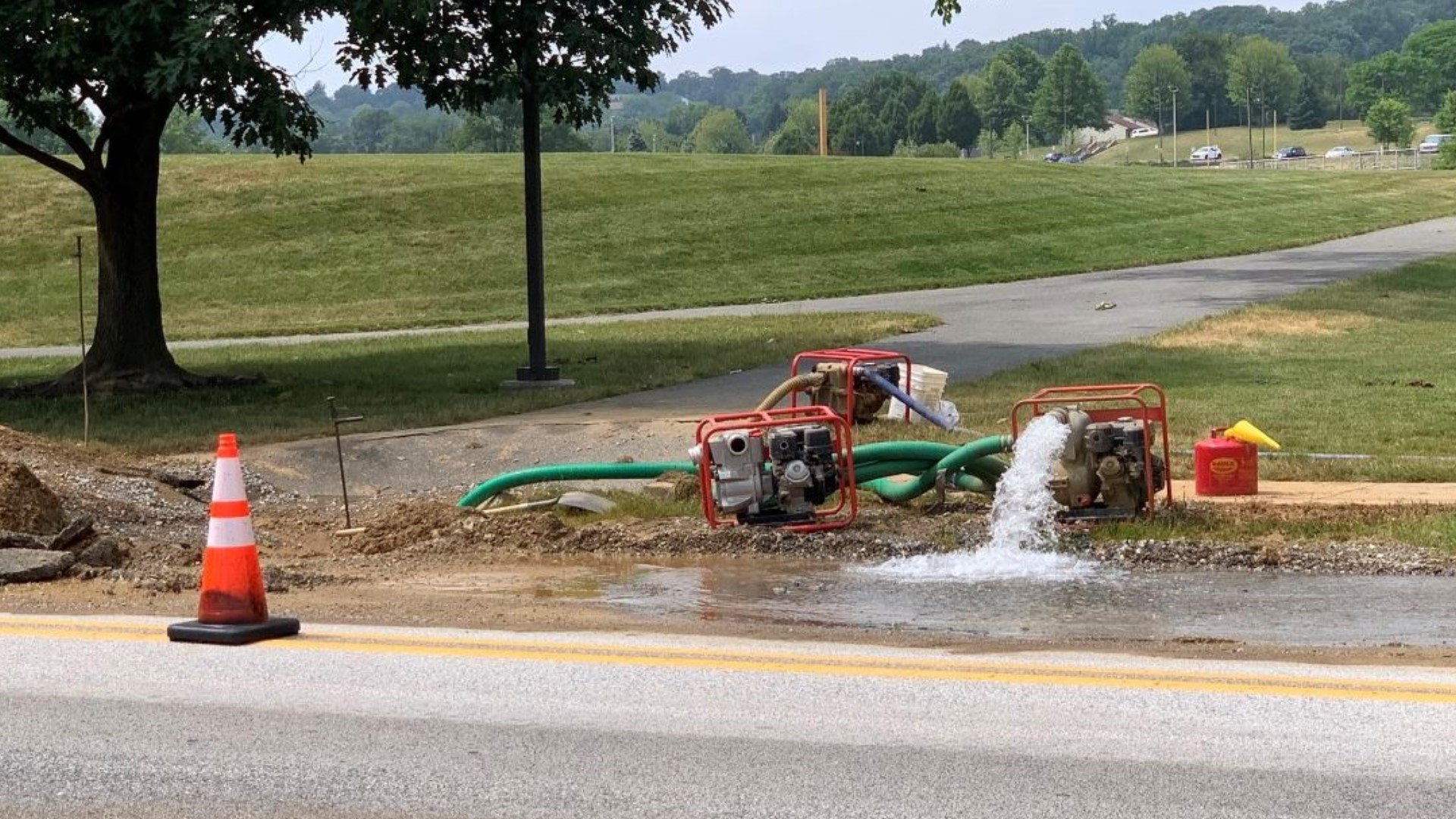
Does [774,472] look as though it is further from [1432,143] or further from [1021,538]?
[1432,143]

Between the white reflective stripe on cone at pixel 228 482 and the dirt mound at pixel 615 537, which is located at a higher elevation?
the white reflective stripe on cone at pixel 228 482

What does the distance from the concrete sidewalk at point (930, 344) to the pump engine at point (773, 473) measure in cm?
350

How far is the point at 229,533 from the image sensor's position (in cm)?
810

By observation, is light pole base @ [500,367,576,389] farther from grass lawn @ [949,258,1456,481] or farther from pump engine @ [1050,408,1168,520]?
pump engine @ [1050,408,1168,520]

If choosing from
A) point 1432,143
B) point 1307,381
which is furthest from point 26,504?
point 1432,143

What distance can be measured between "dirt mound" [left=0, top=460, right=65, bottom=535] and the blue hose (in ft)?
19.0

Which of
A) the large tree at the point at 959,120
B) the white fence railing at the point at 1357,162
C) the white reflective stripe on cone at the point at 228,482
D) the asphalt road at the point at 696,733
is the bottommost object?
the asphalt road at the point at 696,733

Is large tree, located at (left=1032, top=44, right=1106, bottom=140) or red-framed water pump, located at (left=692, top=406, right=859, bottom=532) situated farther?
large tree, located at (left=1032, top=44, right=1106, bottom=140)

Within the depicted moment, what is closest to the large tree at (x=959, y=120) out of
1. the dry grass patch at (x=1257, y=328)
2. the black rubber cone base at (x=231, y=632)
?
the dry grass patch at (x=1257, y=328)

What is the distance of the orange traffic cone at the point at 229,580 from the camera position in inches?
318

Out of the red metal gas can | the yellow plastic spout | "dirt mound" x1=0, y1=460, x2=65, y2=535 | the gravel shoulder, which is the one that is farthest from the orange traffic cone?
the yellow plastic spout

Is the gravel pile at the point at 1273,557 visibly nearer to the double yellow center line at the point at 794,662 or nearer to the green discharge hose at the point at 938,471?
the green discharge hose at the point at 938,471

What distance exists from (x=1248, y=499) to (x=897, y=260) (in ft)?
103

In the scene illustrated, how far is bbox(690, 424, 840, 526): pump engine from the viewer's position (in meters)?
10.8
